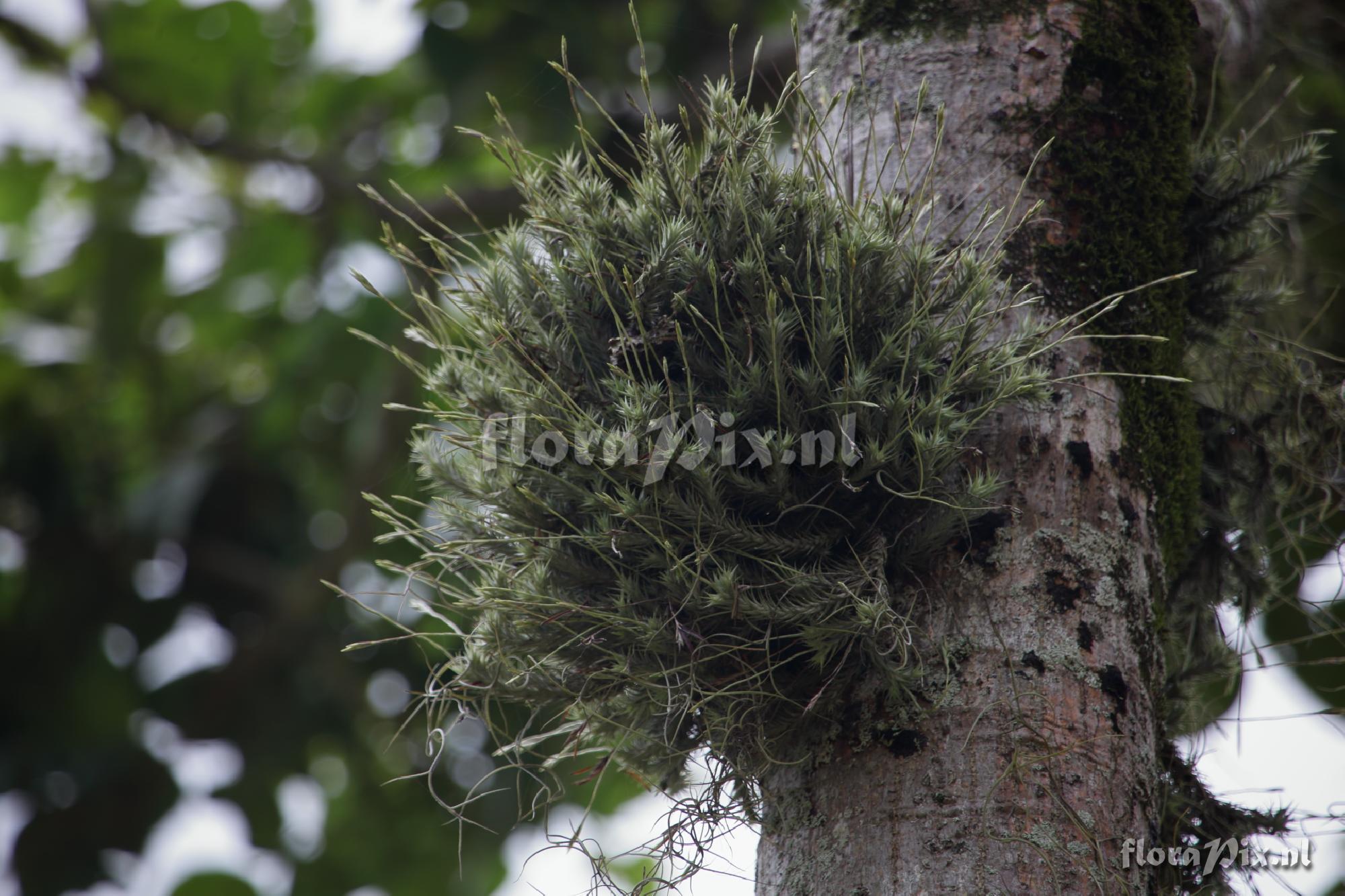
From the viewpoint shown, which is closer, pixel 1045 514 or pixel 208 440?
pixel 1045 514

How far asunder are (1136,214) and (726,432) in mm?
570

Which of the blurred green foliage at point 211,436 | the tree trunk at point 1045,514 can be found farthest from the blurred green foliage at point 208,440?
the tree trunk at point 1045,514

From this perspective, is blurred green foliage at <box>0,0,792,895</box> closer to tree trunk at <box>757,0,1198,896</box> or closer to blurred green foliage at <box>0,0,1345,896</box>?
blurred green foliage at <box>0,0,1345,896</box>

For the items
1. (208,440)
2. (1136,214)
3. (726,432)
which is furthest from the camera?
(208,440)

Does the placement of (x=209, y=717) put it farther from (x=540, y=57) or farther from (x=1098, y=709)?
(x=1098, y=709)

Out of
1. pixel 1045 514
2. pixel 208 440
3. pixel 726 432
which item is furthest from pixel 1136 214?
pixel 208 440

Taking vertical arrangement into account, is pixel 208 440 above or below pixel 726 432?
above

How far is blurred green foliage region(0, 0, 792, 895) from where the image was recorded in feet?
9.85

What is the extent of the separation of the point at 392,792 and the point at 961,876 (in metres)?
2.88

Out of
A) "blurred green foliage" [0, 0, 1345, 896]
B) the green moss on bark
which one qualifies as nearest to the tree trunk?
the green moss on bark

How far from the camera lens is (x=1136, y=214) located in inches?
46.9

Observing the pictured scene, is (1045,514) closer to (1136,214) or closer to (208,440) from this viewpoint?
(1136,214)

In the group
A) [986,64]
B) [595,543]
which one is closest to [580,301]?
[595,543]

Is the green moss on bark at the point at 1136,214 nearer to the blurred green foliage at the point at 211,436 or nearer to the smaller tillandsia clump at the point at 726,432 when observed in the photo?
the smaller tillandsia clump at the point at 726,432
